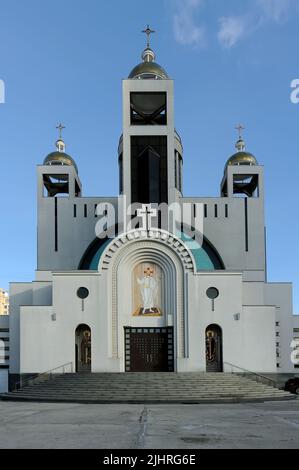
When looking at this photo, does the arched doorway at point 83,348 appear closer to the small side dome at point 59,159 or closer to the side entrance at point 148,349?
the side entrance at point 148,349

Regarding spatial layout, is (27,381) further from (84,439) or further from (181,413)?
(84,439)

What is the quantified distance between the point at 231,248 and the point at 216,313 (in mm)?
9523

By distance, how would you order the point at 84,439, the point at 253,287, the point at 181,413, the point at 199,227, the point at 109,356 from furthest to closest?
the point at 199,227
the point at 253,287
the point at 109,356
the point at 181,413
the point at 84,439

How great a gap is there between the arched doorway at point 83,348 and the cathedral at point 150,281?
55 mm

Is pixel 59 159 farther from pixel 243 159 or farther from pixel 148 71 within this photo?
pixel 243 159

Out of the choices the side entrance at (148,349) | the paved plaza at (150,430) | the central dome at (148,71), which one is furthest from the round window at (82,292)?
the central dome at (148,71)

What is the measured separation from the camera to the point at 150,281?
32656 millimetres

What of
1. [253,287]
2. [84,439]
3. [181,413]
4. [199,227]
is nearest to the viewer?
[84,439]

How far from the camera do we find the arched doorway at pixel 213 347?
31.6 metres

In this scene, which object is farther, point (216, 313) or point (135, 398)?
point (216, 313)

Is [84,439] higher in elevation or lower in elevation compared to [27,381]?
higher

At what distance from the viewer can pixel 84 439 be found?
476 inches

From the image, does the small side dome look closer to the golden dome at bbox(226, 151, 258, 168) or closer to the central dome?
the central dome
